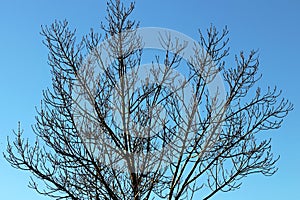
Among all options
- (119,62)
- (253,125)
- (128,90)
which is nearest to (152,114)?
(128,90)

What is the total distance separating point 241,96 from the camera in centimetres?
702

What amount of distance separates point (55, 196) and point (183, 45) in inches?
108

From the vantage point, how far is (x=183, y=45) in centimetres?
714

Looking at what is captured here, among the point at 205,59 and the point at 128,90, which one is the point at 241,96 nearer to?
the point at 205,59

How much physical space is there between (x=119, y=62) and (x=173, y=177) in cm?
184

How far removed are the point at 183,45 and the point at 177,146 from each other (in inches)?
59.6

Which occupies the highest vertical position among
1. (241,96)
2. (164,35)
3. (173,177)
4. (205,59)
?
(164,35)

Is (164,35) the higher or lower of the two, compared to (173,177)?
higher

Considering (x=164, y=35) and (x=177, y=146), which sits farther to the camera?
(x=164, y=35)

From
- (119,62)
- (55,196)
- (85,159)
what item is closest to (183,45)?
(119,62)

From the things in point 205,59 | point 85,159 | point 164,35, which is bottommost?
point 85,159

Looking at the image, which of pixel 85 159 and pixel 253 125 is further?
pixel 253 125

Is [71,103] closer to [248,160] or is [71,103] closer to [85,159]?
[85,159]

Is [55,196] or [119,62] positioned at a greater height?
[119,62]
